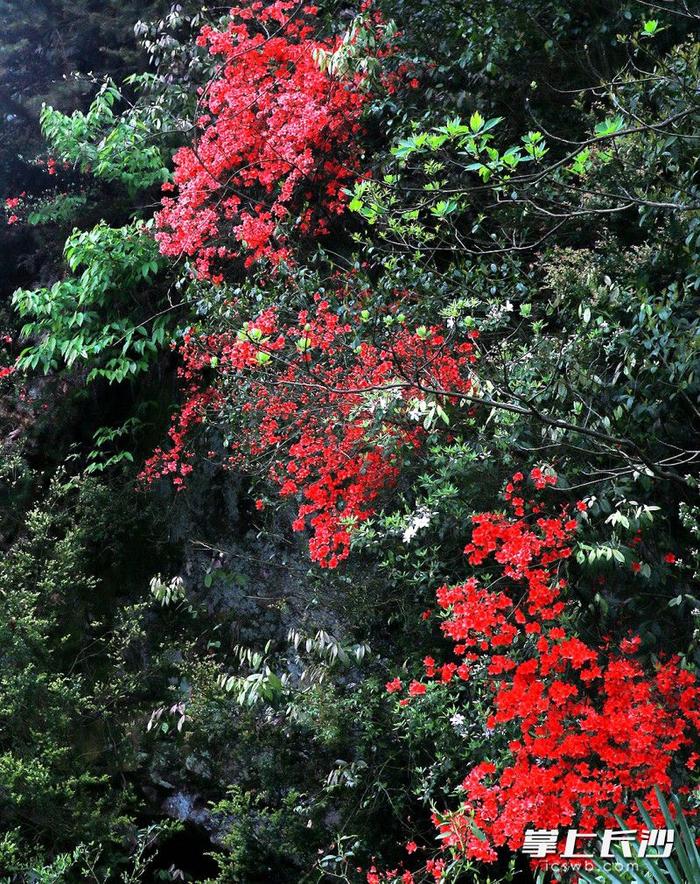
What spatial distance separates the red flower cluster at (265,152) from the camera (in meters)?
4.45

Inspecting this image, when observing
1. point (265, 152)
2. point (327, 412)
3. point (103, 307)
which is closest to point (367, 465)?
point (327, 412)

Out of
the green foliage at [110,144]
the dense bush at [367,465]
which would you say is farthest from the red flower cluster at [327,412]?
the green foliage at [110,144]

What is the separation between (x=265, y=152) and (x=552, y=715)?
3332mm

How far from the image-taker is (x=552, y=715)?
8.91 feet

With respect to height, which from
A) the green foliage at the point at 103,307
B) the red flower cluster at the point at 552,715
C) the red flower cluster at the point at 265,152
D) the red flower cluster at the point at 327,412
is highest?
the red flower cluster at the point at 265,152

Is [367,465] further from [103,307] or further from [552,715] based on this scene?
[103,307]

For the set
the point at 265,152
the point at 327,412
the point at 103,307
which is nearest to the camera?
the point at 327,412

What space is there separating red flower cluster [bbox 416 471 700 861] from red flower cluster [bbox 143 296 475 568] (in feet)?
2.27

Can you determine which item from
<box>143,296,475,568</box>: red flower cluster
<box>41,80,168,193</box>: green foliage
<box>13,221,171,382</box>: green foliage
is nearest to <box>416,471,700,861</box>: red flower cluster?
<box>143,296,475,568</box>: red flower cluster

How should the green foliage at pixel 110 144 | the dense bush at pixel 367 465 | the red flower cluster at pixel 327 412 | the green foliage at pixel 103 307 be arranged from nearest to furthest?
the dense bush at pixel 367 465, the red flower cluster at pixel 327 412, the green foliage at pixel 103 307, the green foliage at pixel 110 144

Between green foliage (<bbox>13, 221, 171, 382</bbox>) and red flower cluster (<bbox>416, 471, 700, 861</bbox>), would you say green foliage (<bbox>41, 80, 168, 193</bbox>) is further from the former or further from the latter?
red flower cluster (<bbox>416, 471, 700, 861</bbox>)

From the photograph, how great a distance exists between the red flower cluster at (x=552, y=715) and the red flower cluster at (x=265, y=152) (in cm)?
214

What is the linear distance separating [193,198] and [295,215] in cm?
58

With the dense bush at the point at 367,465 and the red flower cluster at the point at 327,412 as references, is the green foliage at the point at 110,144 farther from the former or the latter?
the red flower cluster at the point at 327,412
